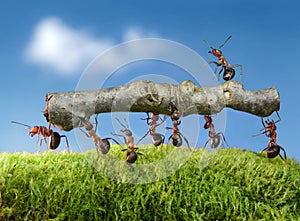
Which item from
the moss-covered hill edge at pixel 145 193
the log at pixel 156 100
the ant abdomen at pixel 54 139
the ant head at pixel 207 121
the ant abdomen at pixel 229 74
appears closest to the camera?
the moss-covered hill edge at pixel 145 193

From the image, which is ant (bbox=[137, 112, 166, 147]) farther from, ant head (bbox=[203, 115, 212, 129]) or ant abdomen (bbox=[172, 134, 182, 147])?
ant head (bbox=[203, 115, 212, 129])

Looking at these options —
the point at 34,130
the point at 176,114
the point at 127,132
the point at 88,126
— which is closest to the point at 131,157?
the point at 127,132

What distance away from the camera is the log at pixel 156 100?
13.7 ft

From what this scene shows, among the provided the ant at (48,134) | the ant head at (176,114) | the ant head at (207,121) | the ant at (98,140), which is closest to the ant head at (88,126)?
the ant at (98,140)

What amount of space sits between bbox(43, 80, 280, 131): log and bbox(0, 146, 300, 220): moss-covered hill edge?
0.54 meters

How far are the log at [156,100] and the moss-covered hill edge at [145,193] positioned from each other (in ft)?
1.77

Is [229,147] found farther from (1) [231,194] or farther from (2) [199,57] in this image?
(2) [199,57]

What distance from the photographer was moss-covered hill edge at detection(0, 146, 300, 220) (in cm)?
384

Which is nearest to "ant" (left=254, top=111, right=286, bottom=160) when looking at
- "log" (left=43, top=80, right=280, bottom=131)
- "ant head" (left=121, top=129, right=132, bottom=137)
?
"log" (left=43, top=80, right=280, bottom=131)

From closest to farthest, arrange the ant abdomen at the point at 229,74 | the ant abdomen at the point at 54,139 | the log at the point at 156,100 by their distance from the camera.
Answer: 1. the log at the point at 156,100
2. the ant abdomen at the point at 54,139
3. the ant abdomen at the point at 229,74

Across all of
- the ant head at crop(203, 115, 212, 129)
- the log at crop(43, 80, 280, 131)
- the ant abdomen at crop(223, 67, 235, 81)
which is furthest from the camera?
the ant abdomen at crop(223, 67, 235, 81)

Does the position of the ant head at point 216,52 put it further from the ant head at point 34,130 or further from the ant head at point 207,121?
the ant head at point 34,130

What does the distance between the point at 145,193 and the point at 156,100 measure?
0.98 m

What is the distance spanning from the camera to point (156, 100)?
170 inches
